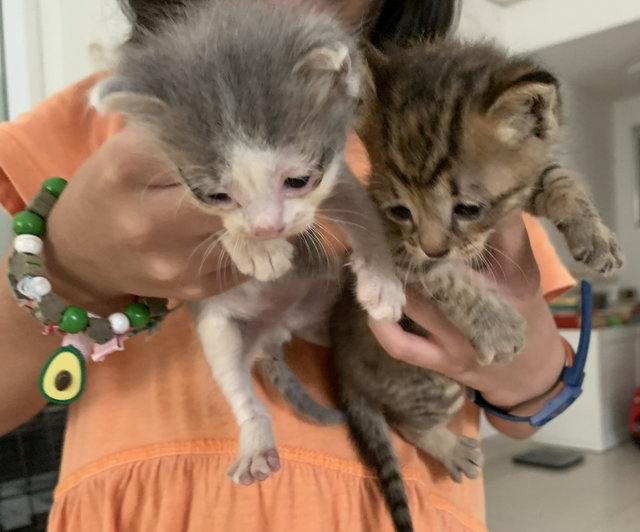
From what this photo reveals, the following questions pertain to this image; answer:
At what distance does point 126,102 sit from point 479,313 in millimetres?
570

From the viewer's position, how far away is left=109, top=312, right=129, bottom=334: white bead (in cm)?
82

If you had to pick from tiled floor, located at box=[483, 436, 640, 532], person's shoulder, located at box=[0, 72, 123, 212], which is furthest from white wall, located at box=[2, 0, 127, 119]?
tiled floor, located at box=[483, 436, 640, 532]

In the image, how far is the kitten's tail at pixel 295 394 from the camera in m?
0.96

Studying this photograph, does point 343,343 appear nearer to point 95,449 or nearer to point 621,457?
point 95,449

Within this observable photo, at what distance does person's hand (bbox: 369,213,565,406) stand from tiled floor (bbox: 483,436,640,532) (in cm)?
138

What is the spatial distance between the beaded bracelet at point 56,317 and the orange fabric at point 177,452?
0.43 feet

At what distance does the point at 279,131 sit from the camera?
0.67m

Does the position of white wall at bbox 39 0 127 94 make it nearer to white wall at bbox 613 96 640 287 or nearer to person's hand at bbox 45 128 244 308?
person's hand at bbox 45 128 244 308

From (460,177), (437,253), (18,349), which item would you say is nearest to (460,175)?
(460,177)

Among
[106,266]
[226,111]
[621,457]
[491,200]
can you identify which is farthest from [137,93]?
[621,457]

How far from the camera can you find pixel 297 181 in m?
0.71

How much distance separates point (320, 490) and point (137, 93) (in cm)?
62

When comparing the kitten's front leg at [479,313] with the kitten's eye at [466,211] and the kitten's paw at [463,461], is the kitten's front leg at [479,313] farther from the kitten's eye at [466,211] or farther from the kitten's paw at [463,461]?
the kitten's paw at [463,461]

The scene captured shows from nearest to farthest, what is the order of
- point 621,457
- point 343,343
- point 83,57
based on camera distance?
point 343,343 → point 83,57 → point 621,457
